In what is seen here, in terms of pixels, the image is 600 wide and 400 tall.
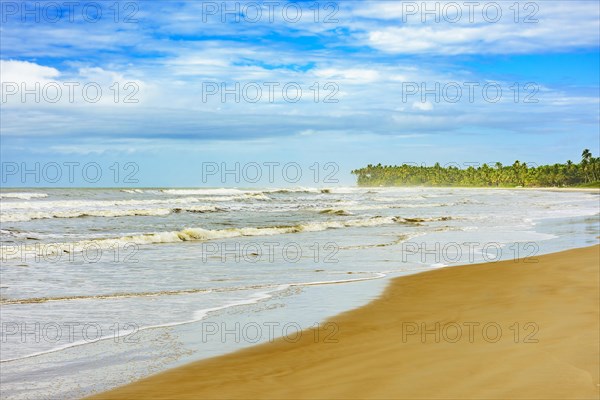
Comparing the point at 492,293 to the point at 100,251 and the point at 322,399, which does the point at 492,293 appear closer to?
the point at 322,399

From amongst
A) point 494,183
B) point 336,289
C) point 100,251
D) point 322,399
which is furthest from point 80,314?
point 494,183

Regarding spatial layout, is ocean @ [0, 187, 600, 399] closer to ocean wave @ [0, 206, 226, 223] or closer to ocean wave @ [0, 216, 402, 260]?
ocean wave @ [0, 216, 402, 260]

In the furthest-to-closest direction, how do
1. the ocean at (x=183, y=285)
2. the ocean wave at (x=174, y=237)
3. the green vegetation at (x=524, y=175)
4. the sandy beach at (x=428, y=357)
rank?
the green vegetation at (x=524, y=175), the ocean wave at (x=174, y=237), the ocean at (x=183, y=285), the sandy beach at (x=428, y=357)

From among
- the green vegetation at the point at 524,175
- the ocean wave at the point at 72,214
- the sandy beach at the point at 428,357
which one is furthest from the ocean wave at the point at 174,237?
the green vegetation at the point at 524,175

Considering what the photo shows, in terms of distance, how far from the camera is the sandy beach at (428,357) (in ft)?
16.9

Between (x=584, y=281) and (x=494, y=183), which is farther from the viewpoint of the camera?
(x=494, y=183)

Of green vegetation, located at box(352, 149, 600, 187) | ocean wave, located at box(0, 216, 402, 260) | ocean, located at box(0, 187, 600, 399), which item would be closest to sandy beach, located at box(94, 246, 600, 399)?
ocean, located at box(0, 187, 600, 399)

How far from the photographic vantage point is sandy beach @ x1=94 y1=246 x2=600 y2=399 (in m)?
5.15

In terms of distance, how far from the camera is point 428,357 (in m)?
6.08

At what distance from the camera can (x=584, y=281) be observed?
424 inches

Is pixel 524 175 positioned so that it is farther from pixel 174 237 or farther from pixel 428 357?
pixel 428 357

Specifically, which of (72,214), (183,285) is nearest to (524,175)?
(72,214)

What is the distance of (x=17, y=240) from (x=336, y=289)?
15.6m

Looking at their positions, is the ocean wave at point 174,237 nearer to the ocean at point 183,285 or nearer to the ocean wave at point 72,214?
the ocean at point 183,285
